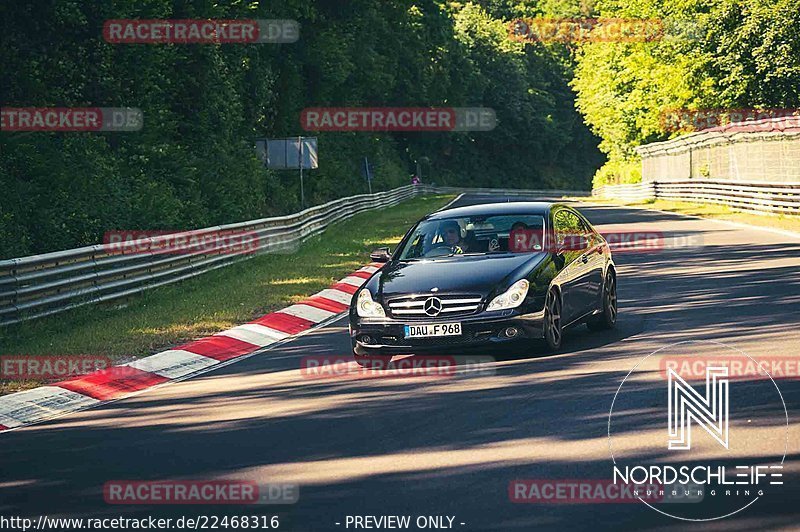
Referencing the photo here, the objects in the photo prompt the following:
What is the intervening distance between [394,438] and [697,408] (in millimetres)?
2370

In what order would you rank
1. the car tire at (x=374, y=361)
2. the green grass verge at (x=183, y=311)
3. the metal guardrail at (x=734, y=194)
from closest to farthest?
the car tire at (x=374, y=361) → the green grass verge at (x=183, y=311) → the metal guardrail at (x=734, y=194)

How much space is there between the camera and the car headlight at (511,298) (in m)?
11.6

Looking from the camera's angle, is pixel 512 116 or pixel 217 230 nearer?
pixel 217 230

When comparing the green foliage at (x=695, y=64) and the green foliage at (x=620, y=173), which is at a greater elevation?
the green foliage at (x=695, y=64)

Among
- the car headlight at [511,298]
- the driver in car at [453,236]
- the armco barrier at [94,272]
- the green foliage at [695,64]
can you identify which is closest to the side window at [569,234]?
the driver in car at [453,236]

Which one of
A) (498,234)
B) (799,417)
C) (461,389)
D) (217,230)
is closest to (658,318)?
(498,234)

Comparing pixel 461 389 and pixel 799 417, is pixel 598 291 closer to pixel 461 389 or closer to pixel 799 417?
pixel 461 389

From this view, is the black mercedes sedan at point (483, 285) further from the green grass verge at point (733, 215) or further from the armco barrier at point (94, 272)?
the green grass verge at point (733, 215)

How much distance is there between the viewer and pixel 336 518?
645 centimetres

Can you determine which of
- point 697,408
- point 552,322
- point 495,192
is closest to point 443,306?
point 552,322

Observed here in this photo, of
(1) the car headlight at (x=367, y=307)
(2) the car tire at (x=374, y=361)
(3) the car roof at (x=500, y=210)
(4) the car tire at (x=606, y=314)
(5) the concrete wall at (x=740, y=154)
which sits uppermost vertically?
(5) the concrete wall at (x=740, y=154)

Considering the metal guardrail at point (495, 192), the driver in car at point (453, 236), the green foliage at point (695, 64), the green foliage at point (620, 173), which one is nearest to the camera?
the driver in car at point (453, 236)

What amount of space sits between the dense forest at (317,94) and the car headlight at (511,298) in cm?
1247

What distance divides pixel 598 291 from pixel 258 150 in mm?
37056
